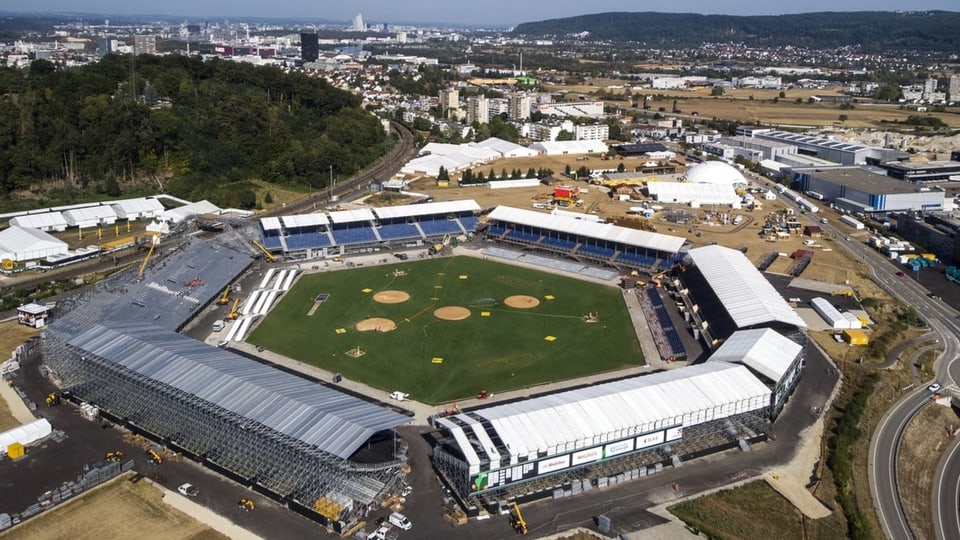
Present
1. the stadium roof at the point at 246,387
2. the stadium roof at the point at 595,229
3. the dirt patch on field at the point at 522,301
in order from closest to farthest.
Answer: the stadium roof at the point at 246,387 → the dirt patch on field at the point at 522,301 → the stadium roof at the point at 595,229

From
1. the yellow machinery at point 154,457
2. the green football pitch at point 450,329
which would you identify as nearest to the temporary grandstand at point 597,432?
the green football pitch at point 450,329

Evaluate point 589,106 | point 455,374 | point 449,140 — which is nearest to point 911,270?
point 455,374

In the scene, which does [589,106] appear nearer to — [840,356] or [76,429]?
[840,356]

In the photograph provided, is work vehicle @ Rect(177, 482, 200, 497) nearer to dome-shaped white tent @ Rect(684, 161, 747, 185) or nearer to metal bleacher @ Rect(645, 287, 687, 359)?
metal bleacher @ Rect(645, 287, 687, 359)

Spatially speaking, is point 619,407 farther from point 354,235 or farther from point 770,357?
point 354,235

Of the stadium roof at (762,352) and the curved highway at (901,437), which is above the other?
the stadium roof at (762,352)

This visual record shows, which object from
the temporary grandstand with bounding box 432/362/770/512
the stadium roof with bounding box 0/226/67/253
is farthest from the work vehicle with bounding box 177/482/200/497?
the stadium roof with bounding box 0/226/67/253

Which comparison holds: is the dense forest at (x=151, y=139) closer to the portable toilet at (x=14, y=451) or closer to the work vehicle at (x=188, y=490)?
the portable toilet at (x=14, y=451)
